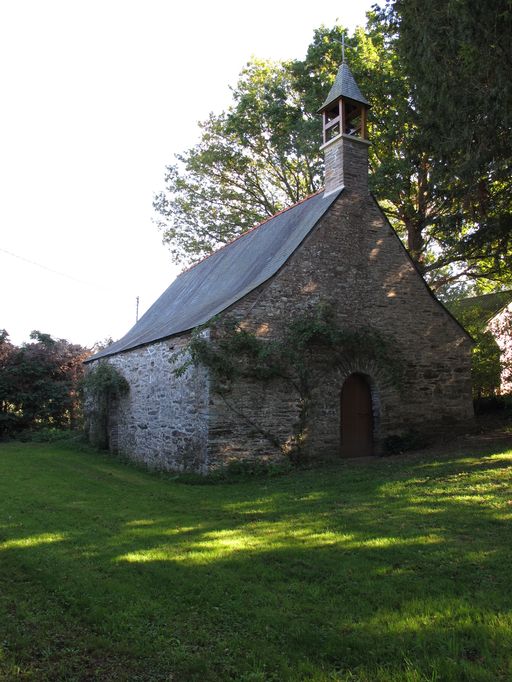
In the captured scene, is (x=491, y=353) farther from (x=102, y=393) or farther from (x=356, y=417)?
(x=102, y=393)

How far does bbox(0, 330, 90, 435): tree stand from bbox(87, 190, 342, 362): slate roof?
13.0 ft

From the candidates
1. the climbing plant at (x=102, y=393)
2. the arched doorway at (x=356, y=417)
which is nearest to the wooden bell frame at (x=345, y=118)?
the arched doorway at (x=356, y=417)

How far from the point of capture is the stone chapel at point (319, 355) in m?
10.5

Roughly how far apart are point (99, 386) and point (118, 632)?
12.8m

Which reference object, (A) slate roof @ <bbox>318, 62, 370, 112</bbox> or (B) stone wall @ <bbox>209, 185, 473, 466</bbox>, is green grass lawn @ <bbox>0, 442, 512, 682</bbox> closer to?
(B) stone wall @ <bbox>209, 185, 473, 466</bbox>

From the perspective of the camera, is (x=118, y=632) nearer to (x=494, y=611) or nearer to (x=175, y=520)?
(x=494, y=611)

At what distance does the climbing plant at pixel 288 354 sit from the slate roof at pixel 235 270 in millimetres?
648

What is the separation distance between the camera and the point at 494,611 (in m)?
3.37

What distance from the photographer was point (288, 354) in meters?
10.7

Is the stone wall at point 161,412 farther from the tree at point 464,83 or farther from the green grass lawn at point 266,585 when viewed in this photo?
the tree at point 464,83

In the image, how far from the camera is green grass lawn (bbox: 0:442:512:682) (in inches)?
115

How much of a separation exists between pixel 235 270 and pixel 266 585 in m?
10.9

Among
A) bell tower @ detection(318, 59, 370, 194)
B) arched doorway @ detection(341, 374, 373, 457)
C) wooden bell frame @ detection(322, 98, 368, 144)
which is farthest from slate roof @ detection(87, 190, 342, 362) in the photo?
arched doorway @ detection(341, 374, 373, 457)

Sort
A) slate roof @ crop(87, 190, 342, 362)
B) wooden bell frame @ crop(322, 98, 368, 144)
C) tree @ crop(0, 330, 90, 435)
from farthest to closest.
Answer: tree @ crop(0, 330, 90, 435), wooden bell frame @ crop(322, 98, 368, 144), slate roof @ crop(87, 190, 342, 362)
